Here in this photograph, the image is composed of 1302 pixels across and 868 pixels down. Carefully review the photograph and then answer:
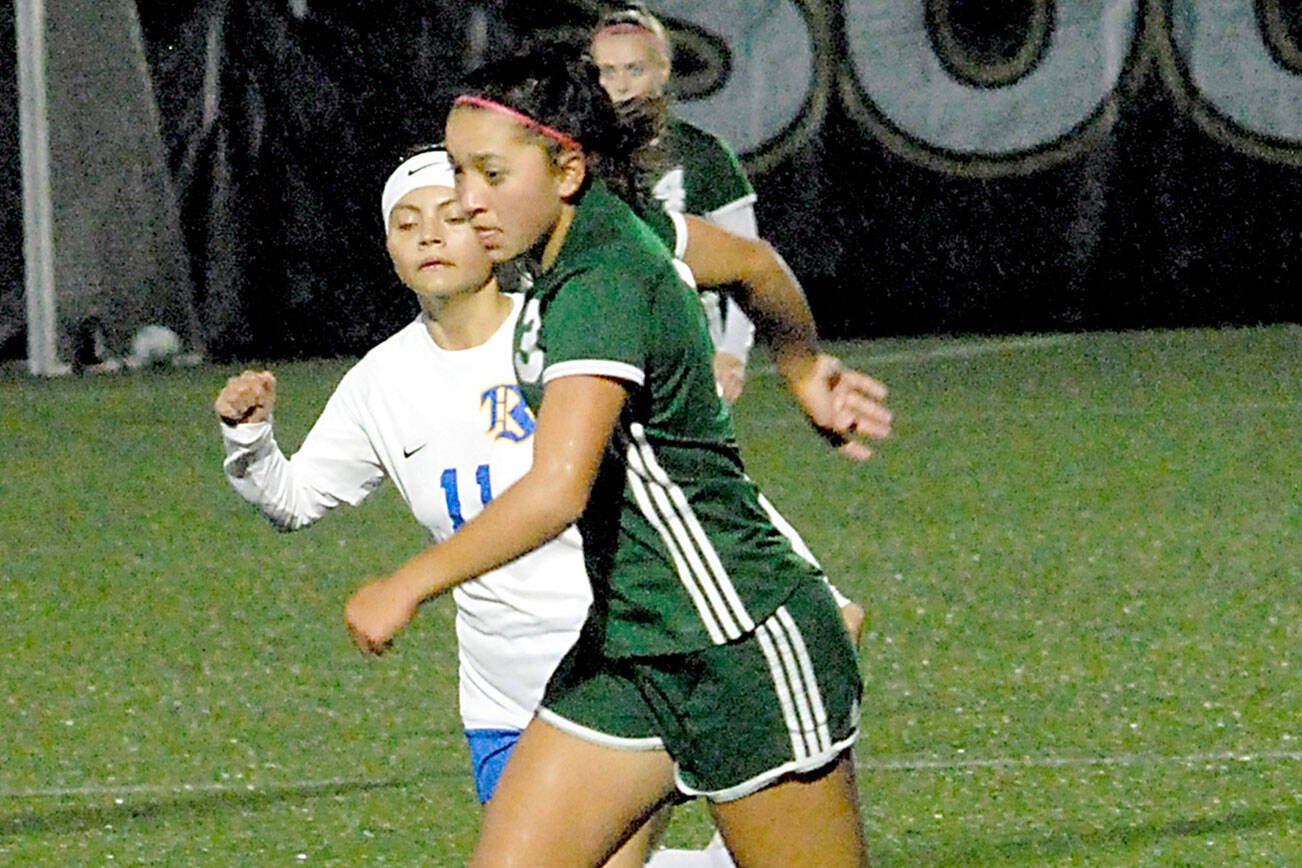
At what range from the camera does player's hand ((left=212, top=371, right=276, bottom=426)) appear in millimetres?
4230

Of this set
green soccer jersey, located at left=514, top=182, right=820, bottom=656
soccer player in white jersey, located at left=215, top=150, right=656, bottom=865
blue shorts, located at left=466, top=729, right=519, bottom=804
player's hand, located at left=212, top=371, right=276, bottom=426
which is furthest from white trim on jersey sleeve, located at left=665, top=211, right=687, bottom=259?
blue shorts, located at left=466, top=729, right=519, bottom=804

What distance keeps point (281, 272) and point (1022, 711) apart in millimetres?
10620

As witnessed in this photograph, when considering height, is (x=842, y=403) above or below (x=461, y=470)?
above

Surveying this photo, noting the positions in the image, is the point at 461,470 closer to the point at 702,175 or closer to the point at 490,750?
the point at 490,750

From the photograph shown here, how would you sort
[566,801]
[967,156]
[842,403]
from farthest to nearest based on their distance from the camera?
[967,156]
[842,403]
[566,801]

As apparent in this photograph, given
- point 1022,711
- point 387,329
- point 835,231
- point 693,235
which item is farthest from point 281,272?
point 693,235

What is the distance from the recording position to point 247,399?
13.9 ft

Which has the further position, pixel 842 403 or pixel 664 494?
pixel 842 403

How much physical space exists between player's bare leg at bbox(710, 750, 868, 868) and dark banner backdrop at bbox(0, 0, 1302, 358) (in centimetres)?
1337

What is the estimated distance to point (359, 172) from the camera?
54.8ft

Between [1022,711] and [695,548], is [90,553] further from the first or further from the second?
[695,548]

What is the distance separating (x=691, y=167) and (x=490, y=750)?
2786mm

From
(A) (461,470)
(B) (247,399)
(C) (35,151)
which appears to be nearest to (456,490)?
(A) (461,470)

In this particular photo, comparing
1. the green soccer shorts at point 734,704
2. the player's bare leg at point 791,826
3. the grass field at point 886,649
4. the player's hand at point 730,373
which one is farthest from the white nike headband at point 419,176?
the player's hand at point 730,373
